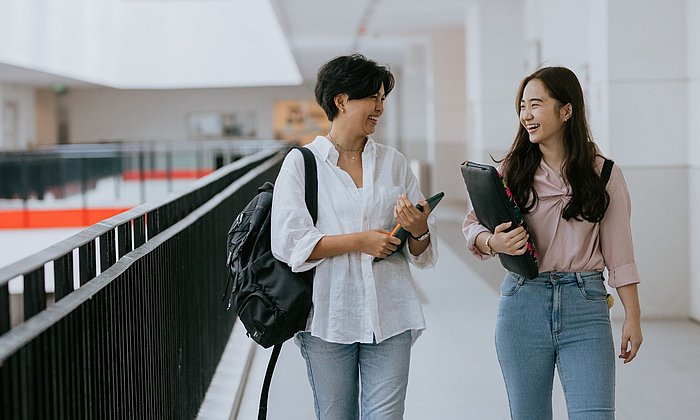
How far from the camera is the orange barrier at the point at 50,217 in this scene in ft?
54.9

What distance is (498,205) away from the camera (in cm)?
288

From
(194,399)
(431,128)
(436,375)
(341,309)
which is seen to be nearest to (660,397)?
(436,375)

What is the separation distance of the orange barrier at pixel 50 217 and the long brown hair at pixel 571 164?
14.2 m

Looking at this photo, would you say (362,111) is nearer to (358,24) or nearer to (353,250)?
(353,250)

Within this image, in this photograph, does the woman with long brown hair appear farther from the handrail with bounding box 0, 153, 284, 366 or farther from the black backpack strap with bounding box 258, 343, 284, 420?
the handrail with bounding box 0, 153, 284, 366

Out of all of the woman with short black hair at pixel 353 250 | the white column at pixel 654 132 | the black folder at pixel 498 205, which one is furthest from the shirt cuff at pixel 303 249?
the white column at pixel 654 132

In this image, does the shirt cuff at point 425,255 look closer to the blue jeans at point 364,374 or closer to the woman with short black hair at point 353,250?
the woman with short black hair at point 353,250

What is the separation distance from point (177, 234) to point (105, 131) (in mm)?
35180

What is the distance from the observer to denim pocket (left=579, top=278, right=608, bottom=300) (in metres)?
2.88

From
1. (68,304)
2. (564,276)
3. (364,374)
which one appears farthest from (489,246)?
(68,304)

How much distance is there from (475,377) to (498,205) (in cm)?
308

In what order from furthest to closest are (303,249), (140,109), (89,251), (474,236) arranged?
1. (140,109)
2. (474,236)
3. (303,249)
4. (89,251)

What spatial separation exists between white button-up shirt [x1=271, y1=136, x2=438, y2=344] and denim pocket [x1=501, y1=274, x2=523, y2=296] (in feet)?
0.89

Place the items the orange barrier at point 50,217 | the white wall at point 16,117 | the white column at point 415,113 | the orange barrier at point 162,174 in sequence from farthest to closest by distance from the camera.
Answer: the white wall at point 16,117 < the white column at point 415,113 < the orange barrier at point 162,174 < the orange barrier at point 50,217
